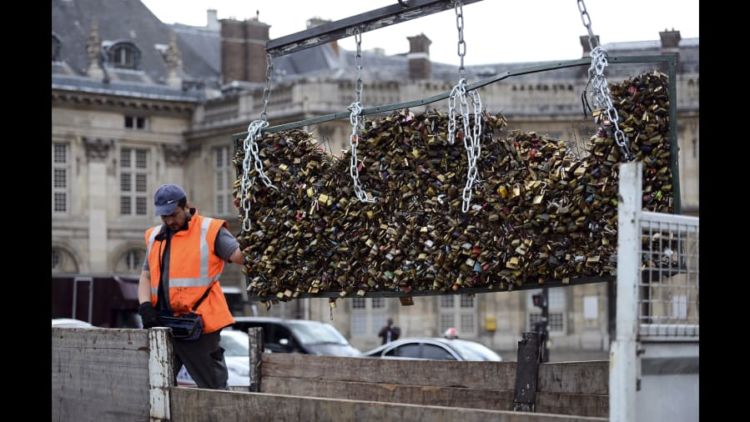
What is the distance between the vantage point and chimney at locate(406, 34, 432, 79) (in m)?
47.2

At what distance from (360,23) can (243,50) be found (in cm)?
4320

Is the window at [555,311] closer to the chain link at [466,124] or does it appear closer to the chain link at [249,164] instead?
the chain link at [249,164]

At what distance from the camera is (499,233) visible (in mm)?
6105

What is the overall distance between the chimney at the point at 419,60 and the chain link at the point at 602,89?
136 feet

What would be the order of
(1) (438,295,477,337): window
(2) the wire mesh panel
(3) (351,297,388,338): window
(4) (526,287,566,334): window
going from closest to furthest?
(2) the wire mesh panel < (3) (351,297,388,338): window < (4) (526,287,566,334): window < (1) (438,295,477,337): window

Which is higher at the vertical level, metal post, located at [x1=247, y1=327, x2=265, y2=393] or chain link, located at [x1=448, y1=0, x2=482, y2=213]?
chain link, located at [x1=448, y1=0, x2=482, y2=213]

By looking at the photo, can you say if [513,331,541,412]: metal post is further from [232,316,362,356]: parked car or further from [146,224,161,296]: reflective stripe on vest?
[232,316,362,356]: parked car

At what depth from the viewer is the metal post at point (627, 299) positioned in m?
4.29

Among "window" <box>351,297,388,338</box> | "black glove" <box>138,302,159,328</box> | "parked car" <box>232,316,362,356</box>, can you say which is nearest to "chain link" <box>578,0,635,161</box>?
"black glove" <box>138,302,159,328</box>

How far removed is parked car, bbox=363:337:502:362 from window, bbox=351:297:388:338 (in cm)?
2283

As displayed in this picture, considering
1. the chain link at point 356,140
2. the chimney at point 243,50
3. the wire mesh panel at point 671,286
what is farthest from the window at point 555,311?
the wire mesh panel at point 671,286

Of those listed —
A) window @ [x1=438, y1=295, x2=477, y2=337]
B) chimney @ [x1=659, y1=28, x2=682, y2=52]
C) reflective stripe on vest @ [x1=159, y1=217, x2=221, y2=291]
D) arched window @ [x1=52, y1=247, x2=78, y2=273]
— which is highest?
chimney @ [x1=659, y1=28, x2=682, y2=52]
